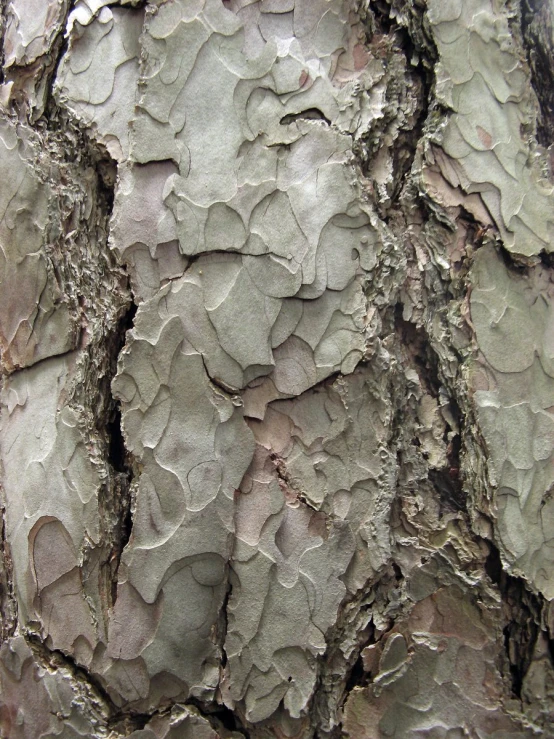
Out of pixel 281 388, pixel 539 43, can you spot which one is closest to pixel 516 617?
pixel 281 388

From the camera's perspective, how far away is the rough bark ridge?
629 mm

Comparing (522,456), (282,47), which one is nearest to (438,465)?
(522,456)

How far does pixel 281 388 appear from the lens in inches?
25.3

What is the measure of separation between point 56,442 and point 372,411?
329mm

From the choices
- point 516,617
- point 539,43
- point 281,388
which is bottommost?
point 516,617

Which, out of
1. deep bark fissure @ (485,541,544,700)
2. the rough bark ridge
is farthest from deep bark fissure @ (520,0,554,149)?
deep bark fissure @ (485,541,544,700)

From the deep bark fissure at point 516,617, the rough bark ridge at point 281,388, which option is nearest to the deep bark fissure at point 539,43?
the rough bark ridge at point 281,388

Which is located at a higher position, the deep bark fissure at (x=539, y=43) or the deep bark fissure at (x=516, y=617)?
the deep bark fissure at (x=539, y=43)

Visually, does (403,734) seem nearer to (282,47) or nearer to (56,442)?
(56,442)

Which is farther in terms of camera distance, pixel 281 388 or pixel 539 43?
pixel 539 43

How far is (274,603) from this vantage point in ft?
2.05

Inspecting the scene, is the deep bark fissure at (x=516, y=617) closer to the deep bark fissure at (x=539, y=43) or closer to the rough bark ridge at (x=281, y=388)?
the rough bark ridge at (x=281, y=388)

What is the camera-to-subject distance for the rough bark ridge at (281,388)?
0.63 meters

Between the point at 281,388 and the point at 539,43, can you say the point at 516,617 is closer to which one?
the point at 281,388
